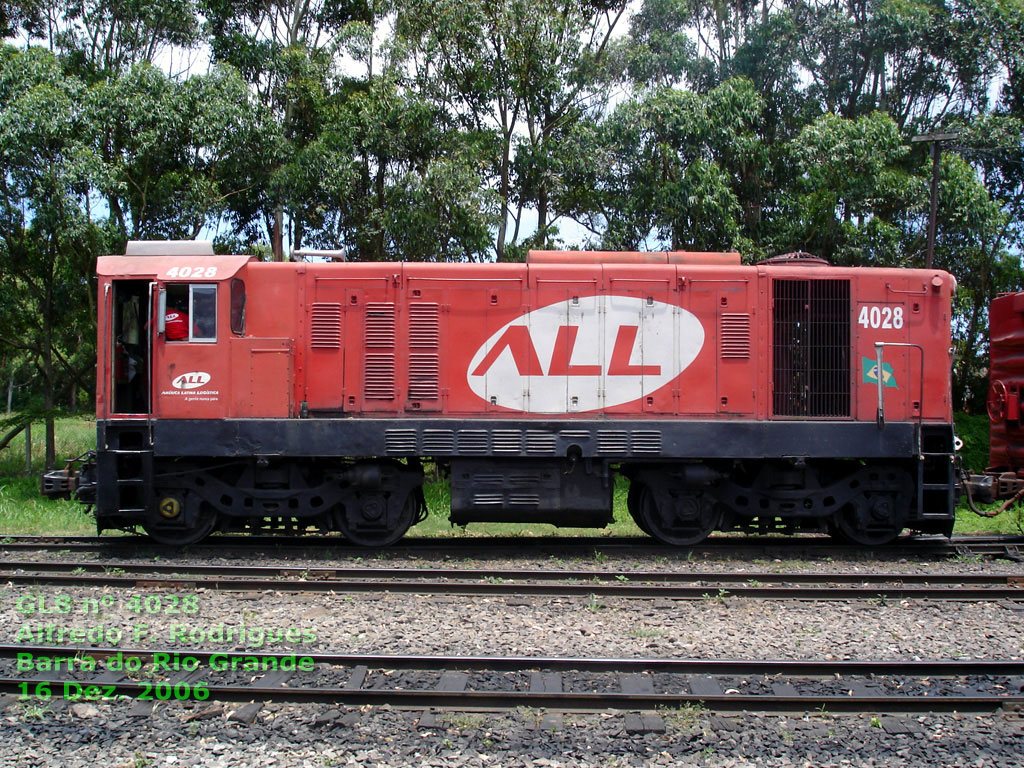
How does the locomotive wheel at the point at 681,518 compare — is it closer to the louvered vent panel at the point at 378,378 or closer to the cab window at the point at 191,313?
the louvered vent panel at the point at 378,378

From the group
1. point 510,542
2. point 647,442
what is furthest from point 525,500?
point 647,442

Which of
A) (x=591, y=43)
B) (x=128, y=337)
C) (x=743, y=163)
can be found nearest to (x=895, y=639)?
(x=128, y=337)

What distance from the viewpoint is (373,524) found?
902 centimetres

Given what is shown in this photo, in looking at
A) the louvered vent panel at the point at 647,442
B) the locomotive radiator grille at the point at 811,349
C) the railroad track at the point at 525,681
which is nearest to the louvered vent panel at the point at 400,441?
the louvered vent panel at the point at 647,442

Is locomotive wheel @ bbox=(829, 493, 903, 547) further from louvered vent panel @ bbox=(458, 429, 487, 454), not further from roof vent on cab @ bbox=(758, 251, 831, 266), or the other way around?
louvered vent panel @ bbox=(458, 429, 487, 454)

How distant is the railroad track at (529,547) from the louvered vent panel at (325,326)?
2.33 m

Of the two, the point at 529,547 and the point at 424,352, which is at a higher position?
the point at 424,352

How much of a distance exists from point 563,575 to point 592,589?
27.9 inches

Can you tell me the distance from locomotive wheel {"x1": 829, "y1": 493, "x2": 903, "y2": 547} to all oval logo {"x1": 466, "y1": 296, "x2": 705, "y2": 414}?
99.1 inches

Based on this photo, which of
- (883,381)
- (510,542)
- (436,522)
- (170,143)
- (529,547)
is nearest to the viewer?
(883,381)

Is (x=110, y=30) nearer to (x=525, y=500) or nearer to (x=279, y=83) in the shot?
(x=279, y=83)

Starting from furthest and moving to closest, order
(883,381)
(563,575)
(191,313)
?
(883,381) → (191,313) → (563,575)

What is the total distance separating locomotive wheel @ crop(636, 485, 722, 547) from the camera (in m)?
9.05

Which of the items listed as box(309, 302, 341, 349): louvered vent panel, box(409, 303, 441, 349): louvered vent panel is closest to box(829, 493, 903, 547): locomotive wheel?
box(409, 303, 441, 349): louvered vent panel
